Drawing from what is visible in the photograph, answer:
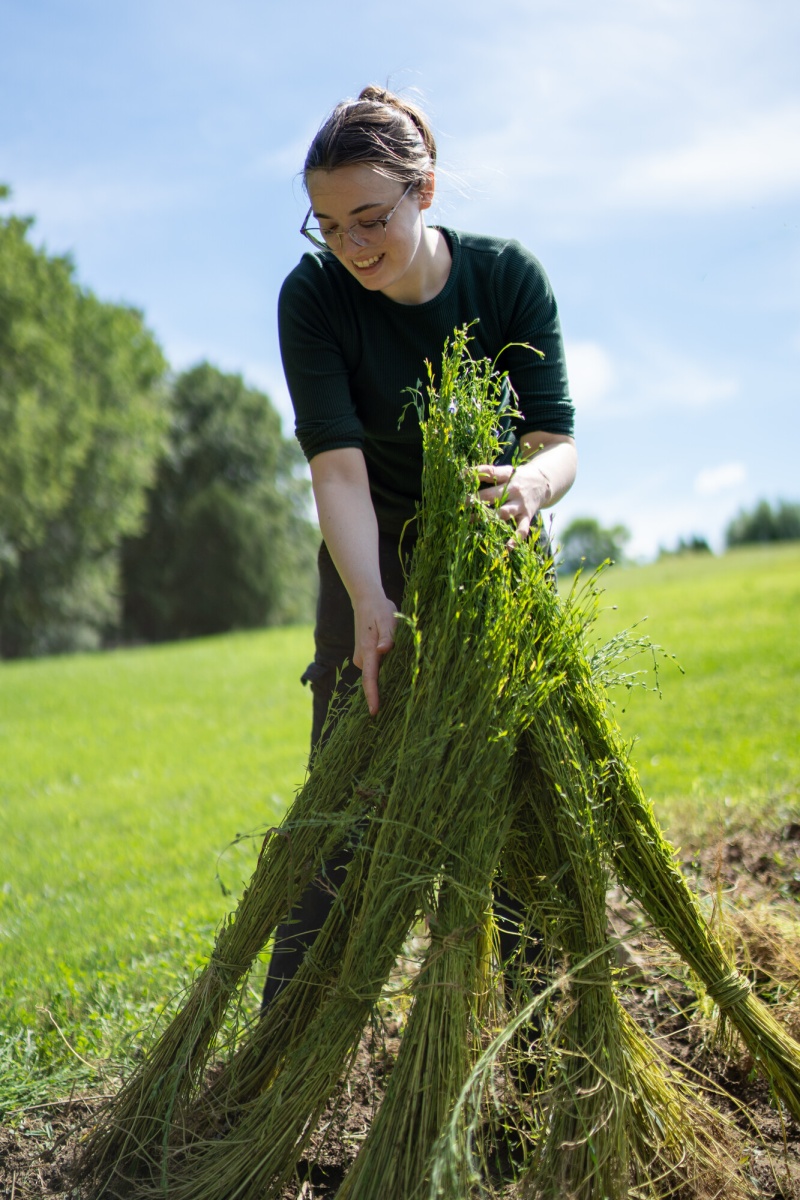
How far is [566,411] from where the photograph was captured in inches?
125

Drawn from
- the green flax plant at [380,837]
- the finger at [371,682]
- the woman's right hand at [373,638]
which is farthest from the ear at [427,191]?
the finger at [371,682]

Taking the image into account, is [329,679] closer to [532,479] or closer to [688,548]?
[532,479]

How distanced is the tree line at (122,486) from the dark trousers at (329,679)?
24.7m

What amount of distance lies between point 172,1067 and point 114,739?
29.8ft

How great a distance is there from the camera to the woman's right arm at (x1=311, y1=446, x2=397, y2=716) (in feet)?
9.06

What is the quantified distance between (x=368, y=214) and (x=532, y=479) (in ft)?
2.72

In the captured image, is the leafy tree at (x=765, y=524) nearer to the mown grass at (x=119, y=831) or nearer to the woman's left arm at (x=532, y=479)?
the mown grass at (x=119, y=831)

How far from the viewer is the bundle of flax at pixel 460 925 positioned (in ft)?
7.94

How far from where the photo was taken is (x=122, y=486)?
3378 centimetres

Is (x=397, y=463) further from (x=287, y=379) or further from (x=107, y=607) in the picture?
(x=107, y=607)

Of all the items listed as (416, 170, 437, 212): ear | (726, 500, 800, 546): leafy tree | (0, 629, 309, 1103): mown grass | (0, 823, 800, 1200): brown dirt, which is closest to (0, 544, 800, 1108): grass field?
(0, 629, 309, 1103): mown grass

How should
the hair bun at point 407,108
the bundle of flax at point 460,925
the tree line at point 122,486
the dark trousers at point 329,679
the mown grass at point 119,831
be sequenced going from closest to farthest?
1. the bundle of flax at point 460,925
2. the hair bun at point 407,108
3. the dark trousers at point 329,679
4. the mown grass at point 119,831
5. the tree line at point 122,486

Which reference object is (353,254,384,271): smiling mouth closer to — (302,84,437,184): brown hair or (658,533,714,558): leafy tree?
(302,84,437,184): brown hair

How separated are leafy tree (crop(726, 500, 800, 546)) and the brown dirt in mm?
53912
